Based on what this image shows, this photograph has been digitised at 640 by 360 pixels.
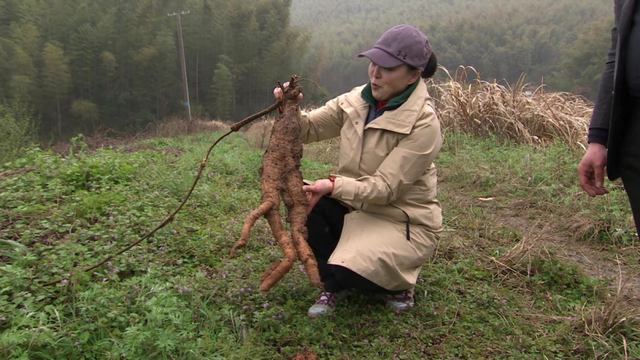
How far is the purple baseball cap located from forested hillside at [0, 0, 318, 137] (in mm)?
11041

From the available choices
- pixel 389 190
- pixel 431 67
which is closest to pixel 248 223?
pixel 389 190

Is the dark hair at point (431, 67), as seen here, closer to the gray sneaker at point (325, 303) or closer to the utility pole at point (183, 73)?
the gray sneaker at point (325, 303)

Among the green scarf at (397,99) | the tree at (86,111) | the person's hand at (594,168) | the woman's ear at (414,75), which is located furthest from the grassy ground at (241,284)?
the tree at (86,111)

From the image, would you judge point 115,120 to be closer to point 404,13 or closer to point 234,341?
point 234,341

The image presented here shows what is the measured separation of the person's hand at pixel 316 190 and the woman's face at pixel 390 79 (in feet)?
1.57

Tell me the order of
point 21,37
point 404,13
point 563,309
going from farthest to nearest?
point 404,13 → point 21,37 → point 563,309

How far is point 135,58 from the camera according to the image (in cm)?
1399

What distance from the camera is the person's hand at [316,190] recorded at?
1888mm

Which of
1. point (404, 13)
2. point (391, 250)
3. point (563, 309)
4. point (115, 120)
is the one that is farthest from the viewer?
point (404, 13)

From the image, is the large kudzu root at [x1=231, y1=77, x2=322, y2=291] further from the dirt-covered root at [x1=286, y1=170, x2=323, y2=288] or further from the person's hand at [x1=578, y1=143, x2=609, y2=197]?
the person's hand at [x1=578, y1=143, x2=609, y2=197]

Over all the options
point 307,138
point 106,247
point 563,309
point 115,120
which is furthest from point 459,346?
point 115,120

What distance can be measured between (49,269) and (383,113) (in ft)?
5.39

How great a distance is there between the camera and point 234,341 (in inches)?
69.4

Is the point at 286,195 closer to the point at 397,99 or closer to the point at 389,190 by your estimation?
the point at 389,190
